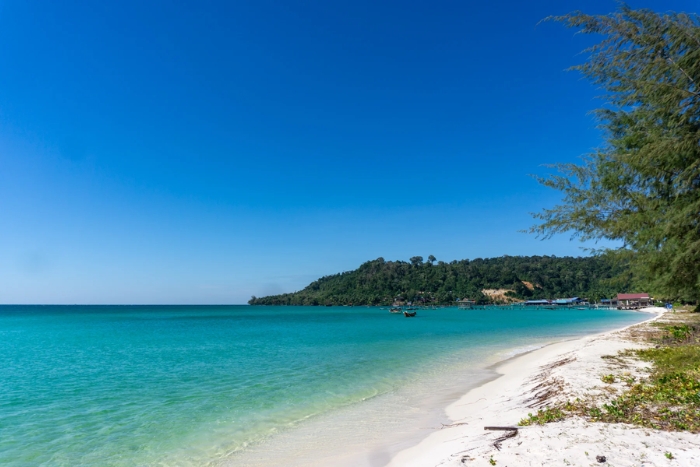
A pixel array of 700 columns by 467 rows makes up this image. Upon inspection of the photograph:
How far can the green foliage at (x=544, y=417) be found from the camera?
7.30 metres

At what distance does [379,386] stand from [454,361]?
25.9 feet

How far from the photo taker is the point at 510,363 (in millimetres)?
20438

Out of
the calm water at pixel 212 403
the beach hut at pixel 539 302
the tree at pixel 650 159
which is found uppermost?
the tree at pixel 650 159

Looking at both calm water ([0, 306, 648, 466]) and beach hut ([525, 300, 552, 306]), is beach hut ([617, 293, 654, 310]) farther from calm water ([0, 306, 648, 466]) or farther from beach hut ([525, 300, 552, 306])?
calm water ([0, 306, 648, 466])

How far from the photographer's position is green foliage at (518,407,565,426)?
730cm

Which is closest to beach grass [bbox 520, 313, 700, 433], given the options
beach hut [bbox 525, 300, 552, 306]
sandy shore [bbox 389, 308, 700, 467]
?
sandy shore [bbox 389, 308, 700, 467]

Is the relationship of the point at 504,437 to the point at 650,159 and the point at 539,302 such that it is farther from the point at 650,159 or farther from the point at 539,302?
the point at 539,302

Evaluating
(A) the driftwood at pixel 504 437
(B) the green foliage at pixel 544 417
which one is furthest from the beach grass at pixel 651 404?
(A) the driftwood at pixel 504 437

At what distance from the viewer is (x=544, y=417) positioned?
24.7ft

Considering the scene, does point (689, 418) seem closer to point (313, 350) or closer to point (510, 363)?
point (510, 363)

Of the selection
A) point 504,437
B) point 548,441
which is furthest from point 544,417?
point 548,441

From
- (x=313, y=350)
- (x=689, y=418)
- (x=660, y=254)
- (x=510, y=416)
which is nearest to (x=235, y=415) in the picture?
(x=510, y=416)

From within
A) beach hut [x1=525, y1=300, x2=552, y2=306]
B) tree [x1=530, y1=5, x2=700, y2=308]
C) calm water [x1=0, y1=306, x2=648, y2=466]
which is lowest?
calm water [x1=0, y1=306, x2=648, y2=466]

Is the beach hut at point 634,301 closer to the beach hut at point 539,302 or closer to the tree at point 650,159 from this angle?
the beach hut at point 539,302
